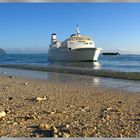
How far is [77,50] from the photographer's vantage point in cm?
5200

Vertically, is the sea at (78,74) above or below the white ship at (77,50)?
below

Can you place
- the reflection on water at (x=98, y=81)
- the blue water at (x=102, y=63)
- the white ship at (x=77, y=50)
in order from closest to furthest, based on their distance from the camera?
the reflection on water at (x=98, y=81)
the blue water at (x=102, y=63)
the white ship at (x=77, y=50)

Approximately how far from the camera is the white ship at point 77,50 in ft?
167

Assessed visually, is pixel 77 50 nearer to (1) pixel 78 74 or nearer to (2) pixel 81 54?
(2) pixel 81 54

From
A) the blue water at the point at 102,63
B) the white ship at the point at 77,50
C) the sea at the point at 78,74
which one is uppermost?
the white ship at the point at 77,50

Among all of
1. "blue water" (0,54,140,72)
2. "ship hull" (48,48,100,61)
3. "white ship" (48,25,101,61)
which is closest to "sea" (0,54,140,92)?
"blue water" (0,54,140,72)

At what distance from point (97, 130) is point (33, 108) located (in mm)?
2446

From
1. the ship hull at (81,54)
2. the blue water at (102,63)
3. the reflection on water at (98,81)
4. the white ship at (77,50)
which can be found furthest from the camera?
the white ship at (77,50)

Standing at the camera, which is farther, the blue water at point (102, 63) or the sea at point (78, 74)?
the blue water at point (102, 63)

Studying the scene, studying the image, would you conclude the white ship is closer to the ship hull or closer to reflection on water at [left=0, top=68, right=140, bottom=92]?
the ship hull

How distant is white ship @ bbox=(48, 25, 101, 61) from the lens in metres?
50.8

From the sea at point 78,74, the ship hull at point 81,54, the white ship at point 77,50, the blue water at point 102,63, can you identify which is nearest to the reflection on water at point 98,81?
the sea at point 78,74

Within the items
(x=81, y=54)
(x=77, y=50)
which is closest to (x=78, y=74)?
(x=81, y=54)

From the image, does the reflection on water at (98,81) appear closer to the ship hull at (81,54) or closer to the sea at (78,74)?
the sea at (78,74)
